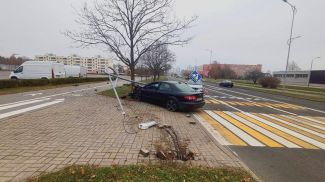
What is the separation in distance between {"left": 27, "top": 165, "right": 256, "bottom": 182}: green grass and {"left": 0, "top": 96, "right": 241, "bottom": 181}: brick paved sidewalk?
327 millimetres

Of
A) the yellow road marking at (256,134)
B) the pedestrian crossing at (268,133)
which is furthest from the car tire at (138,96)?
the yellow road marking at (256,134)

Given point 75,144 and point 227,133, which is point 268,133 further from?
point 75,144

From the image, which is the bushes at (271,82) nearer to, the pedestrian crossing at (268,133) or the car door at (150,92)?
the pedestrian crossing at (268,133)

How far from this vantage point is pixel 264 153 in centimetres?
555

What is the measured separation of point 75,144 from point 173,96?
6.40 meters

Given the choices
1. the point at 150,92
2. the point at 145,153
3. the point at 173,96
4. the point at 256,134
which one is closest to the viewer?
the point at 145,153

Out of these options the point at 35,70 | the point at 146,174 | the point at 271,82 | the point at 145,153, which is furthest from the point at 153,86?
the point at 271,82

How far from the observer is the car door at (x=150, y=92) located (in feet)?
39.8

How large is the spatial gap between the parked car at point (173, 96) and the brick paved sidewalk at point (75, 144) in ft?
8.92

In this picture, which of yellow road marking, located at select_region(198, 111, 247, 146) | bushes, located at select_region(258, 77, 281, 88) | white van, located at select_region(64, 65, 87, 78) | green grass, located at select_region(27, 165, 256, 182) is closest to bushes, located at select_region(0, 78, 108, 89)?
white van, located at select_region(64, 65, 87, 78)

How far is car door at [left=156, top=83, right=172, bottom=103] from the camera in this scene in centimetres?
1129

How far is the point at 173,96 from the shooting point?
11.0 m

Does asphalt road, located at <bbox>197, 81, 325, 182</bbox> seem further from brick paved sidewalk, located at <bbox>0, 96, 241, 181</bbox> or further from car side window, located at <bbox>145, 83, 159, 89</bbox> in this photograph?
car side window, located at <bbox>145, 83, 159, 89</bbox>

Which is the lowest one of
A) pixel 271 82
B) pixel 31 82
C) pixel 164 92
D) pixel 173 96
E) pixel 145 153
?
pixel 145 153
